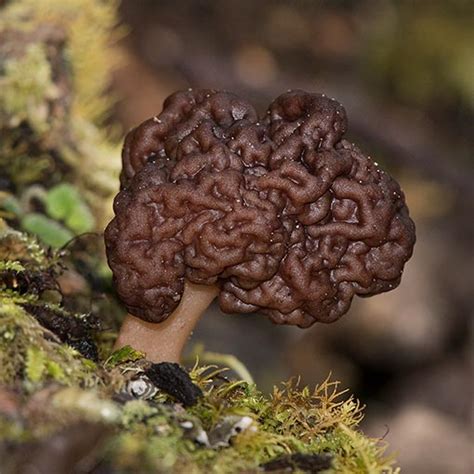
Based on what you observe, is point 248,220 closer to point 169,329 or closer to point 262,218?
point 262,218

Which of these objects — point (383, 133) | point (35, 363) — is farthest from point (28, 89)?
point (383, 133)

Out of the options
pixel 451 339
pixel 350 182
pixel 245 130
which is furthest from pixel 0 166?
pixel 451 339

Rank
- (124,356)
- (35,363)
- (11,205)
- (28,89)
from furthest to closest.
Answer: (28,89), (11,205), (124,356), (35,363)

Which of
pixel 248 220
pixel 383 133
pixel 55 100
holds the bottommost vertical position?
pixel 55 100

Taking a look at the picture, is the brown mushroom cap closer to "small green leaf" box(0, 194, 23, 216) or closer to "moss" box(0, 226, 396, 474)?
"moss" box(0, 226, 396, 474)

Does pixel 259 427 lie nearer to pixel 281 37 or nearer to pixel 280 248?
pixel 280 248

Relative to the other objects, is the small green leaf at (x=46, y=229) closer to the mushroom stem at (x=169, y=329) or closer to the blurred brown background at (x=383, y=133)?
the mushroom stem at (x=169, y=329)

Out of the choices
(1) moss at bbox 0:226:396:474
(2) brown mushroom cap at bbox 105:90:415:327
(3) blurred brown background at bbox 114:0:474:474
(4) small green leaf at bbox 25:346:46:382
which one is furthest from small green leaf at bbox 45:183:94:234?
(3) blurred brown background at bbox 114:0:474:474
